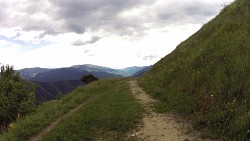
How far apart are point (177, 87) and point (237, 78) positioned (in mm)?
5709

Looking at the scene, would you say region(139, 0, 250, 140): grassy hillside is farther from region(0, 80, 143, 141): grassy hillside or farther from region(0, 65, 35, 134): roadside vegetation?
region(0, 65, 35, 134): roadside vegetation

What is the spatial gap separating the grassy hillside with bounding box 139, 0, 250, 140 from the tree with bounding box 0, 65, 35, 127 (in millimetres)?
11155

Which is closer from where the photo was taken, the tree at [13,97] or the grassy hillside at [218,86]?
the grassy hillside at [218,86]

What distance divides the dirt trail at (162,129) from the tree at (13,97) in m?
13.8

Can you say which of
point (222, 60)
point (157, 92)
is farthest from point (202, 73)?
point (157, 92)

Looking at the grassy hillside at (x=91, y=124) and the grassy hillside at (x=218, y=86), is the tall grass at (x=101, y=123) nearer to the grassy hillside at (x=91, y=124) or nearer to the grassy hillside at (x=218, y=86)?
the grassy hillside at (x=91, y=124)

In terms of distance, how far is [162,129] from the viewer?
14203 mm

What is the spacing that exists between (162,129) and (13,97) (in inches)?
675

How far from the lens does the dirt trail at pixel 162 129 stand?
42.6ft

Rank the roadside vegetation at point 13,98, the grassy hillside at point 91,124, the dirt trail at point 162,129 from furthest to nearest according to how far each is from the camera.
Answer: the roadside vegetation at point 13,98 → the grassy hillside at point 91,124 → the dirt trail at point 162,129

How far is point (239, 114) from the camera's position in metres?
12.4

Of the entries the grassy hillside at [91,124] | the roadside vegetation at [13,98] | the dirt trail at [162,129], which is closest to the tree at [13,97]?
the roadside vegetation at [13,98]

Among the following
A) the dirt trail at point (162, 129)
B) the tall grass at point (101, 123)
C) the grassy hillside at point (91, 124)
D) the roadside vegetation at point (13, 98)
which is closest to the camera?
the dirt trail at point (162, 129)

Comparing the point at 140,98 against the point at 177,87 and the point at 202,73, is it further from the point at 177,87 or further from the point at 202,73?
the point at 202,73
